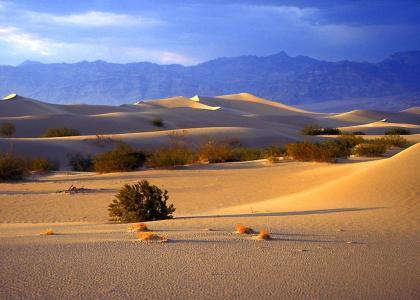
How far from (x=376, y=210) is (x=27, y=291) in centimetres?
900

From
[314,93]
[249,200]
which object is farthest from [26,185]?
[314,93]

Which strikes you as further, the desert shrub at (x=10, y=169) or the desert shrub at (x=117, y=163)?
the desert shrub at (x=117, y=163)

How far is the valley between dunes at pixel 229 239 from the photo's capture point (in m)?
5.97

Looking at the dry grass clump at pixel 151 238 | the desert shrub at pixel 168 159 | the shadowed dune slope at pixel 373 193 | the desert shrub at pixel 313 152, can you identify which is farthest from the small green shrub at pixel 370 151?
the dry grass clump at pixel 151 238

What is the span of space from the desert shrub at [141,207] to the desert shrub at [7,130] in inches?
1491

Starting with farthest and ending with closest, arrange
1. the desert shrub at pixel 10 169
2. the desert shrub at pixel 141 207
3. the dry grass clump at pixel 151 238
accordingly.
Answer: the desert shrub at pixel 10 169, the desert shrub at pixel 141 207, the dry grass clump at pixel 151 238

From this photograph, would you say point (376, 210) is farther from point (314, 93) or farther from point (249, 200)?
point (314, 93)

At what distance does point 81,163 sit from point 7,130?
838 inches

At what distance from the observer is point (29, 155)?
33.2 metres

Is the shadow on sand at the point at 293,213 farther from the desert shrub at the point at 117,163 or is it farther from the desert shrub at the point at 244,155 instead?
the desert shrub at the point at 244,155

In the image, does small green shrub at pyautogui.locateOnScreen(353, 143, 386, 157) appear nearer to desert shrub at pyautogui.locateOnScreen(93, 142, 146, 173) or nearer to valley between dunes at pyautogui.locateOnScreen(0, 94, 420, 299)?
valley between dunes at pyautogui.locateOnScreen(0, 94, 420, 299)

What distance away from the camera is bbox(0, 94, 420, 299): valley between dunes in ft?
19.6

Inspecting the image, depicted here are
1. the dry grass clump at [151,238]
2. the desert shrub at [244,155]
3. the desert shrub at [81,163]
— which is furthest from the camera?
the desert shrub at [244,155]

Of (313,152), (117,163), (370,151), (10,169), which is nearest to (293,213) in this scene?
(313,152)
